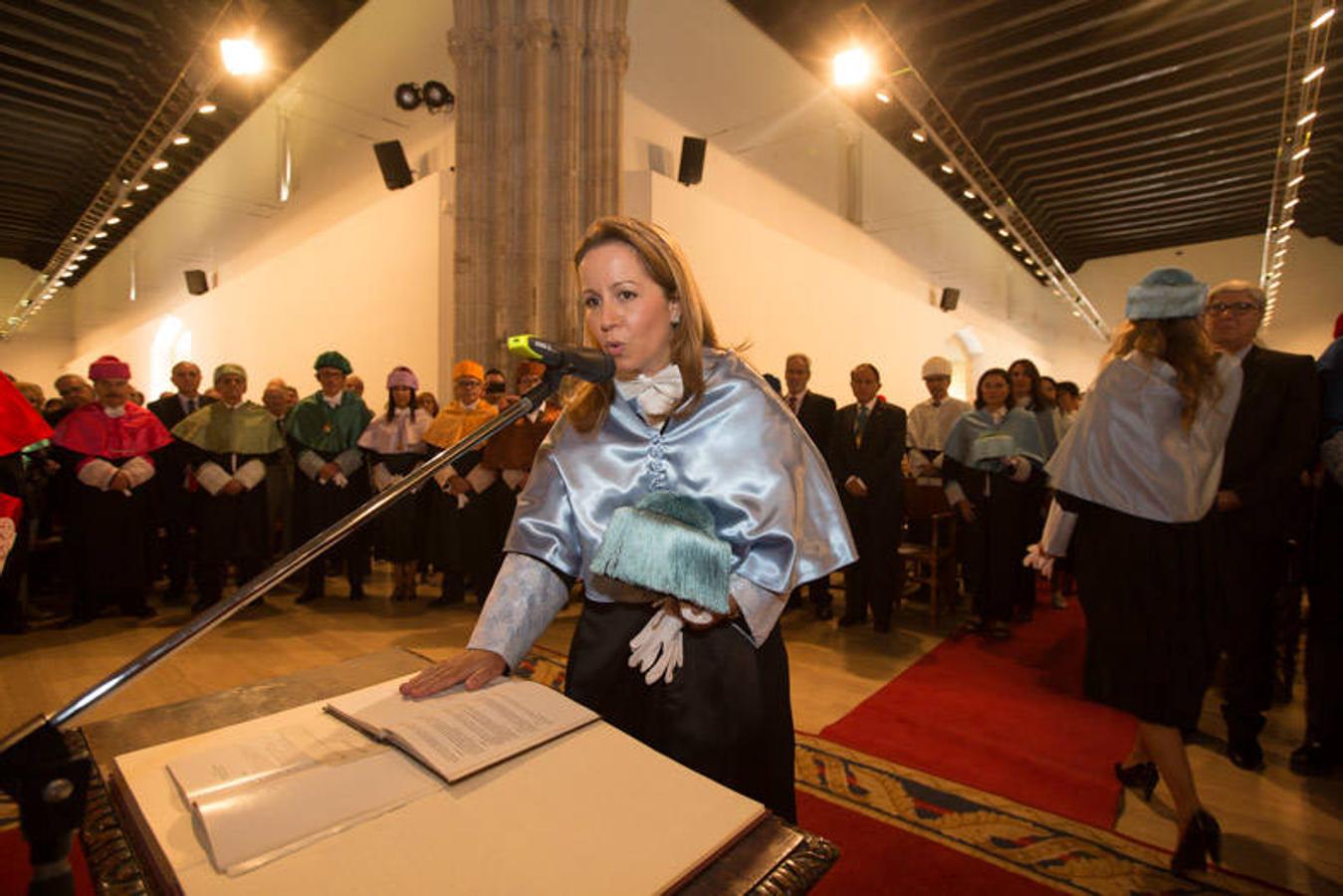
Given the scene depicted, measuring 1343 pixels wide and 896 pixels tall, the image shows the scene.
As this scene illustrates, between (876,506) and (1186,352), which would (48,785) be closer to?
(1186,352)

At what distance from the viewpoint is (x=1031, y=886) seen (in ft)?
6.82

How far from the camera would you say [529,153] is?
6121mm

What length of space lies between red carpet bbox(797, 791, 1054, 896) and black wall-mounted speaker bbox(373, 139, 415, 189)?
774cm

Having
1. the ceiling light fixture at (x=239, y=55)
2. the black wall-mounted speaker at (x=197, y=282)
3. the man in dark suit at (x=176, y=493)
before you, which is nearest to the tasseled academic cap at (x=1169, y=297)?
the man in dark suit at (x=176, y=493)

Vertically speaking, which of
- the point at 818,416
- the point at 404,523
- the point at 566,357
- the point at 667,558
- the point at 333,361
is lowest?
the point at 404,523

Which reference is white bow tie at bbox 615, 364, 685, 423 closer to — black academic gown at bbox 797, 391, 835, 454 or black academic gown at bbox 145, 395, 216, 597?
black academic gown at bbox 797, 391, 835, 454

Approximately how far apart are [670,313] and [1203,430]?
71.6 inches

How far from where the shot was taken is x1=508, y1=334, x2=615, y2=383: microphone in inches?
39.1

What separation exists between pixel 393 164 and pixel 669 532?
8.08 meters

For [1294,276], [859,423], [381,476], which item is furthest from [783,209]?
[1294,276]

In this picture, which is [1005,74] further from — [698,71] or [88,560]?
[88,560]

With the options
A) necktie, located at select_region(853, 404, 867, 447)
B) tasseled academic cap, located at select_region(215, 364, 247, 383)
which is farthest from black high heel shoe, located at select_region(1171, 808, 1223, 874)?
tasseled academic cap, located at select_region(215, 364, 247, 383)

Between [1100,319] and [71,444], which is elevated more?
[1100,319]

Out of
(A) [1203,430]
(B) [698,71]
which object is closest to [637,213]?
(B) [698,71]
